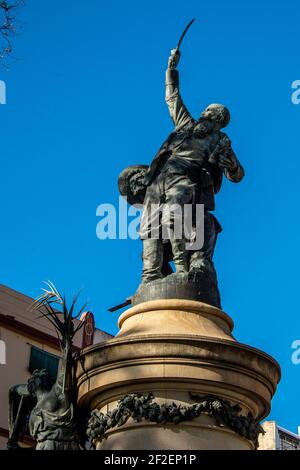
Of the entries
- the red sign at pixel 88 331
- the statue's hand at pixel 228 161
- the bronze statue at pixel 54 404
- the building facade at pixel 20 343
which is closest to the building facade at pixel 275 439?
the red sign at pixel 88 331

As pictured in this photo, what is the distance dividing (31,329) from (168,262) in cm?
1649

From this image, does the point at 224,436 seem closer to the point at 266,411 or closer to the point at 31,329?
the point at 266,411

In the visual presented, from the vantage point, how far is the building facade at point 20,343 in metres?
24.9

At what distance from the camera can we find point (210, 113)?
10.6 meters

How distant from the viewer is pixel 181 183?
998 centimetres

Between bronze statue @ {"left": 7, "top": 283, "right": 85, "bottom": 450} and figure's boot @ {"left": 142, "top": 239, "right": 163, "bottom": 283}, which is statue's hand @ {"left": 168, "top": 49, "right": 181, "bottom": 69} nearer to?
figure's boot @ {"left": 142, "top": 239, "right": 163, "bottom": 283}

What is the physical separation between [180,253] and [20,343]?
16922 mm

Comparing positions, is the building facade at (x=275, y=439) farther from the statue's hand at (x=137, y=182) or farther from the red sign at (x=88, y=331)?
the statue's hand at (x=137, y=182)

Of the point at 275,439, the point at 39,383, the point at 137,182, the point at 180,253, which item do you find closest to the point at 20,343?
the point at 275,439

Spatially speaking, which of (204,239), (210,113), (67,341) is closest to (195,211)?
(204,239)

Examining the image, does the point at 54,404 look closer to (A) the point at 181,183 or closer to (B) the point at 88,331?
(A) the point at 181,183

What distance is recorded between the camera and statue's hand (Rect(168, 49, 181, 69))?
35.4 feet

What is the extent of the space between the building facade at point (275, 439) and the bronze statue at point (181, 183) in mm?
20966
